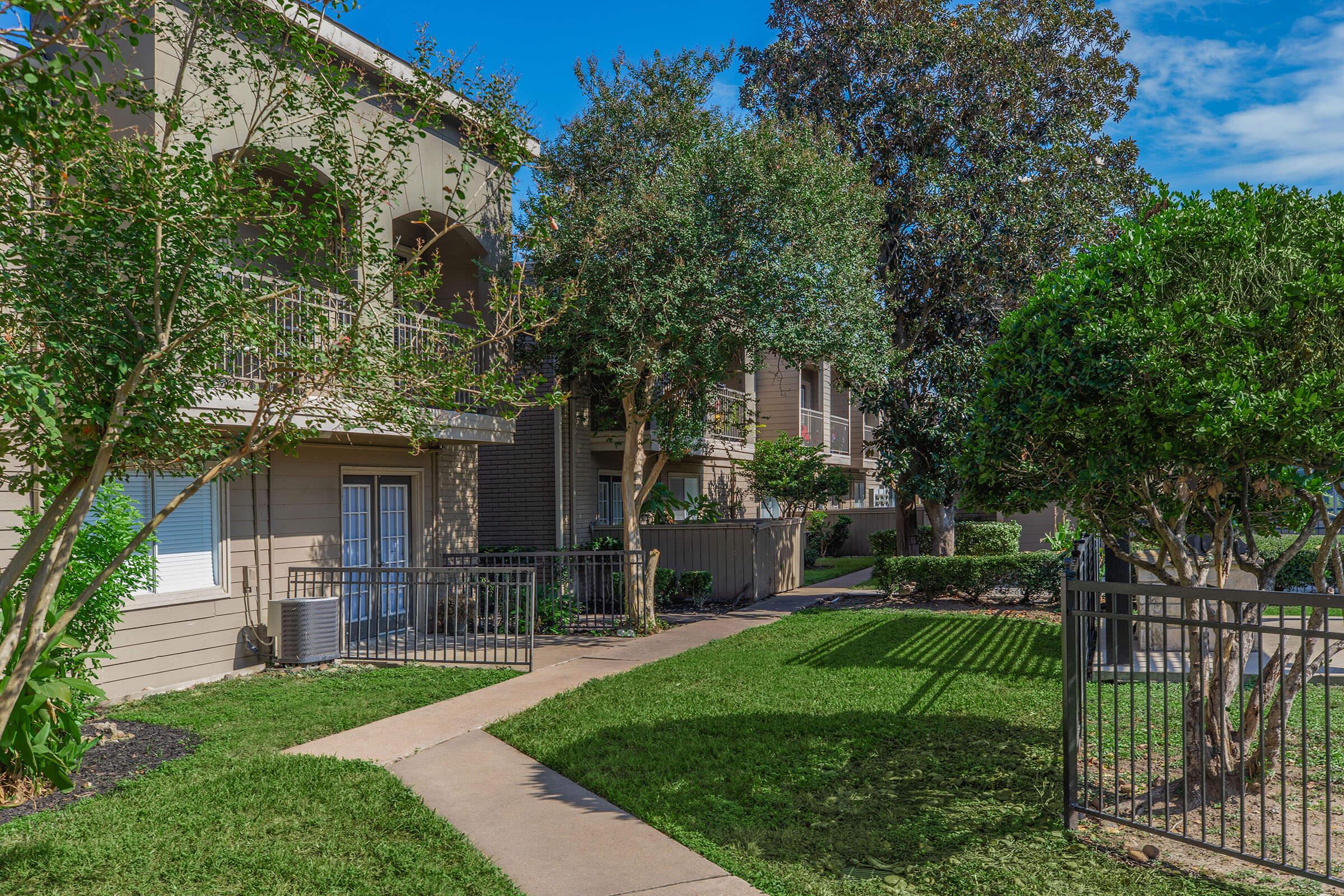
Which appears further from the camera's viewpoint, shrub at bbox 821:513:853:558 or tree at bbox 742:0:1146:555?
shrub at bbox 821:513:853:558

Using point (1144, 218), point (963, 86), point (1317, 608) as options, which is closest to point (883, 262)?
point (963, 86)

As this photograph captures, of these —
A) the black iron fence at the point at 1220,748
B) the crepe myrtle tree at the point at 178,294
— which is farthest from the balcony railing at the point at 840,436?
the crepe myrtle tree at the point at 178,294

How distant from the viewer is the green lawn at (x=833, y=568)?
22.8 meters

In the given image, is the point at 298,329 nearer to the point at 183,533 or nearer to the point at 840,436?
the point at 183,533

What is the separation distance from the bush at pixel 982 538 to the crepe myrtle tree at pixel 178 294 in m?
16.9

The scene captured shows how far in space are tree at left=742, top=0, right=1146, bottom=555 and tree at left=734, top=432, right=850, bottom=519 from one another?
10.9 feet

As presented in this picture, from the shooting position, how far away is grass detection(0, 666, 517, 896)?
4.86 metres

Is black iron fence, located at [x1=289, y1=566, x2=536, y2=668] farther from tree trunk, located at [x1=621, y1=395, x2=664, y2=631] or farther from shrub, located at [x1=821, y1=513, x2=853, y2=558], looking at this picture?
shrub, located at [x1=821, y1=513, x2=853, y2=558]

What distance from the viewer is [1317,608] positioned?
587cm

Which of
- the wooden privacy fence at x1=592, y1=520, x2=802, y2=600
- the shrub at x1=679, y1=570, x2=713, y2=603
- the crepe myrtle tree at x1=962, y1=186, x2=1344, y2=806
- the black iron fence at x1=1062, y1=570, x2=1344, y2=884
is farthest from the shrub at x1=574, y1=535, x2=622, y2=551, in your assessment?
the crepe myrtle tree at x1=962, y1=186, x2=1344, y2=806

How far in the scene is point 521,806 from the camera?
6094 millimetres

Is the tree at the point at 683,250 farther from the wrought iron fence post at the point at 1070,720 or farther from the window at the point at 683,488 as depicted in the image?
the wrought iron fence post at the point at 1070,720

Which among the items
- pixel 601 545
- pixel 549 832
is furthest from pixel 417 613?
pixel 549 832

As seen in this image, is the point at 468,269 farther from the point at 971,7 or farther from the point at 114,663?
the point at 971,7
